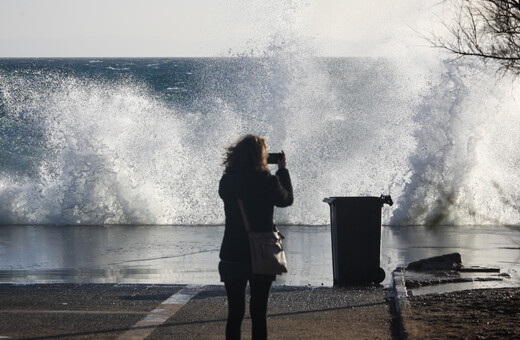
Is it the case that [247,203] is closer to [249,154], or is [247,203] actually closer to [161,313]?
[249,154]

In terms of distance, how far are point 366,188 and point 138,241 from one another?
24.8 ft

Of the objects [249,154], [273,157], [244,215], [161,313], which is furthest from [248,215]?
[161,313]

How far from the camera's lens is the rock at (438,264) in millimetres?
10586

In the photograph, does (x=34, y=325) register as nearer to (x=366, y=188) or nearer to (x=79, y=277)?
(x=79, y=277)

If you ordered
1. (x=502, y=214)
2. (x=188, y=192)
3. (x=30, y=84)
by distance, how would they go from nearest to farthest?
(x=502, y=214) < (x=188, y=192) < (x=30, y=84)

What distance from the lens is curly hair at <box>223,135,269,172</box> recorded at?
18.7 ft

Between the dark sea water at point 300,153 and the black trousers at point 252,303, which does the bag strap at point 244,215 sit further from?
the dark sea water at point 300,153

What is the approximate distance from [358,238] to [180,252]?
3.92 metres

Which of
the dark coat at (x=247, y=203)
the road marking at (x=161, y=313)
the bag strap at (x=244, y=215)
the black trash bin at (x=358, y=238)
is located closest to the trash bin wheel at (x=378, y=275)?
the black trash bin at (x=358, y=238)

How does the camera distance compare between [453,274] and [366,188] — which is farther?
[366,188]

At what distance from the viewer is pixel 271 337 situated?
7.01m

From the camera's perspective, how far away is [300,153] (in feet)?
71.4

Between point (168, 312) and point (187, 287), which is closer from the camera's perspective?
point (168, 312)

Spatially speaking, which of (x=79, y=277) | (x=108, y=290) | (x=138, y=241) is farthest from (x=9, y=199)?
(x=108, y=290)
